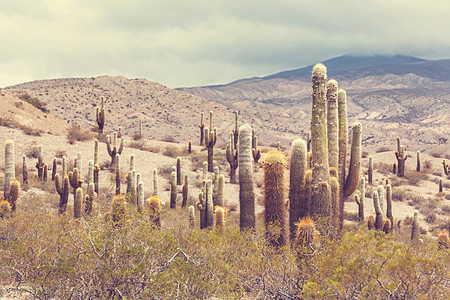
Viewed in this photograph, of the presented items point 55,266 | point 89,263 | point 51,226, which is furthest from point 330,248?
point 51,226

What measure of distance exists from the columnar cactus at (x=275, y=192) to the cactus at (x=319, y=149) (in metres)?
0.71

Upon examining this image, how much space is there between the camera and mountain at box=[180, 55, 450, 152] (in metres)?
81.9

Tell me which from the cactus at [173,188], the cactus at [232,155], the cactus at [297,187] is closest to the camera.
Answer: the cactus at [297,187]

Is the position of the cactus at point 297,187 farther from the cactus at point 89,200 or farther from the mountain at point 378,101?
the mountain at point 378,101

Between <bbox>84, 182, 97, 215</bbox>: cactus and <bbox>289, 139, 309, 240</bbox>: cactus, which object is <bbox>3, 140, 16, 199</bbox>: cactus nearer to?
<bbox>84, 182, 97, 215</bbox>: cactus

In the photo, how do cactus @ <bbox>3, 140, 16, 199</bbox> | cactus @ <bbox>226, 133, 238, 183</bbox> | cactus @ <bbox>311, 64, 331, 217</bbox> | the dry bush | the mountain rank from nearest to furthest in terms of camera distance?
cactus @ <bbox>311, 64, 331, 217</bbox>
cactus @ <bbox>3, 140, 16, 199</bbox>
cactus @ <bbox>226, 133, 238, 183</bbox>
the dry bush
the mountain

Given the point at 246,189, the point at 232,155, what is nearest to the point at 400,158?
the point at 232,155

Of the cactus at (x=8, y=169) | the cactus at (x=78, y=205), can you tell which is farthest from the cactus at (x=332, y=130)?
the cactus at (x=8, y=169)

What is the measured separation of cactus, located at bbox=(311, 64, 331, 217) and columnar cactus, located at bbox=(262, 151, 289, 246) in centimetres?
71

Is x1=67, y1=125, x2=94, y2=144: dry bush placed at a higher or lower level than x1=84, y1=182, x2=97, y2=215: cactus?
higher

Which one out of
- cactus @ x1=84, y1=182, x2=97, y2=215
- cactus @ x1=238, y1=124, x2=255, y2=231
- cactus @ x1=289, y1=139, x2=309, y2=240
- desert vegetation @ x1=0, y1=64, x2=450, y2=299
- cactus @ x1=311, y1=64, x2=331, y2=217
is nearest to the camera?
desert vegetation @ x1=0, y1=64, x2=450, y2=299

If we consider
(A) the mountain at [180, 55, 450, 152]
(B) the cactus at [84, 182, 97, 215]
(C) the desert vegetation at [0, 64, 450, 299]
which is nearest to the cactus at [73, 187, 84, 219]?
(B) the cactus at [84, 182, 97, 215]

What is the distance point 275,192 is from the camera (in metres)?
9.81

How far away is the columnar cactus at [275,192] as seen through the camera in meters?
9.70
